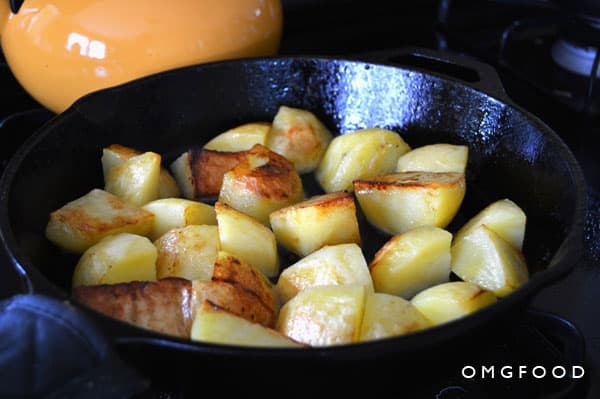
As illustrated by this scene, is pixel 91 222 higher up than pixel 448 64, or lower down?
lower down

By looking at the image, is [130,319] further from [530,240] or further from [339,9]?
Answer: [339,9]

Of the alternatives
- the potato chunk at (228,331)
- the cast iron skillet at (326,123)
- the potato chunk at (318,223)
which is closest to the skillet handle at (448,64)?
the cast iron skillet at (326,123)

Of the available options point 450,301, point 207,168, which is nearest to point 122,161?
point 207,168

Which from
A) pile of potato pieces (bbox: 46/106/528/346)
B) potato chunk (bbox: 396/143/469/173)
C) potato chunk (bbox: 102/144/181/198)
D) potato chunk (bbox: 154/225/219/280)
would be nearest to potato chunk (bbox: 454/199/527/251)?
pile of potato pieces (bbox: 46/106/528/346)

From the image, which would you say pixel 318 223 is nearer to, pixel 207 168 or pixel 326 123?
pixel 207 168

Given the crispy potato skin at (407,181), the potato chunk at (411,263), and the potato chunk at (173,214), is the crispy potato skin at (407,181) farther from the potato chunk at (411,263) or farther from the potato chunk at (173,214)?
the potato chunk at (173,214)

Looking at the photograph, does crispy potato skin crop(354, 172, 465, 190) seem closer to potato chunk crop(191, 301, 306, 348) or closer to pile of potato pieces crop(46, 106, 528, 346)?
pile of potato pieces crop(46, 106, 528, 346)
